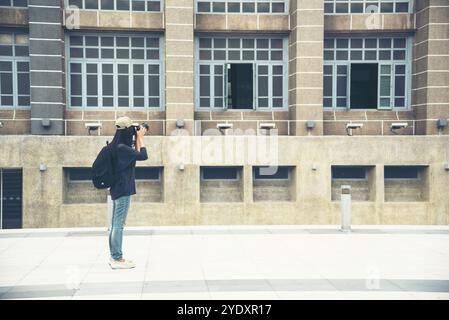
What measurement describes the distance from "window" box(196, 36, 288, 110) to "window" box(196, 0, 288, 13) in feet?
2.62

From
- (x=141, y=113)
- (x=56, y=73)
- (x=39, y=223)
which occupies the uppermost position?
(x=56, y=73)

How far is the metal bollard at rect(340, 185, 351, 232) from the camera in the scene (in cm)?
1253

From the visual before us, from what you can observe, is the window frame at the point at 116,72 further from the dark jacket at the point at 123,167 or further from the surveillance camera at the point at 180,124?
the dark jacket at the point at 123,167

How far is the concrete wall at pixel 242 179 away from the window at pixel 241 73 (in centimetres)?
164

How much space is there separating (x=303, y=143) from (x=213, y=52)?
385 centimetres

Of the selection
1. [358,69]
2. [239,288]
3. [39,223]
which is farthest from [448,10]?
[39,223]

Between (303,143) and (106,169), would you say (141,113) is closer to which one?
Answer: (303,143)

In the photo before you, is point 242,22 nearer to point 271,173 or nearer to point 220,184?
point 271,173

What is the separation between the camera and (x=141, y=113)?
15.5 m

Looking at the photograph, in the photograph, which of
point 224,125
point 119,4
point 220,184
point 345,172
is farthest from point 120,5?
point 345,172

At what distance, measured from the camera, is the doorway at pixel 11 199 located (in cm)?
1447

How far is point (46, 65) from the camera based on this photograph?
1467 cm

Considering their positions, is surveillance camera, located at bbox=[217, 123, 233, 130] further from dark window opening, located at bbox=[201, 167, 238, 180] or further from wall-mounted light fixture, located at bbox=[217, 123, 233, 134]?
dark window opening, located at bbox=[201, 167, 238, 180]

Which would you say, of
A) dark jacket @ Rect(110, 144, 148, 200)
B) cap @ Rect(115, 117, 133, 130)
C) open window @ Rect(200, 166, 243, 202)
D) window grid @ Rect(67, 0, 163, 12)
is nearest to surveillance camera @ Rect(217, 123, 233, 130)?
open window @ Rect(200, 166, 243, 202)
